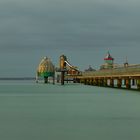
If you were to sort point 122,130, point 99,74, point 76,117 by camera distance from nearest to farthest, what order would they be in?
1. point 122,130
2. point 76,117
3. point 99,74

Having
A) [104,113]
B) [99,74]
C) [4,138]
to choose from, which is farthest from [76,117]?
[99,74]

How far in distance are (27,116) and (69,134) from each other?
14.0 m

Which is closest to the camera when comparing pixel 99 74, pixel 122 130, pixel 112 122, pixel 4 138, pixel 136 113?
pixel 4 138

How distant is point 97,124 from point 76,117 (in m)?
6.18

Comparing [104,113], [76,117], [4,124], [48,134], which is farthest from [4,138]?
[104,113]

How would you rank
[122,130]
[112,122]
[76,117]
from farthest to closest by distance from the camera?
[76,117] < [112,122] < [122,130]

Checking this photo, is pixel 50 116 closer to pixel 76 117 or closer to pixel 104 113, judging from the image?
pixel 76 117

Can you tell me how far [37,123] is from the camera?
43.1 m

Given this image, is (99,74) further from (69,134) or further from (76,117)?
(69,134)

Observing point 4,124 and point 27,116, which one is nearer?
point 4,124

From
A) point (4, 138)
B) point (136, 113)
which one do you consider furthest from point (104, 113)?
point (4, 138)

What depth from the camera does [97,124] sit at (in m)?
42.8

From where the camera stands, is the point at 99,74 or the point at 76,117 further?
the point at 99,74

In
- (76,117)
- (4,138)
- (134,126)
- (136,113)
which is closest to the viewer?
(4,138)
